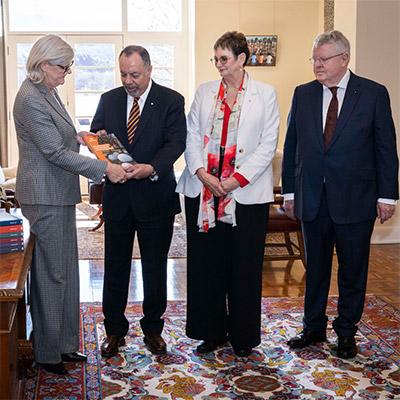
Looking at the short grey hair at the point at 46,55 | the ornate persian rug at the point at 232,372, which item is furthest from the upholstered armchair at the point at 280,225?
the short grey hair at the point at 46,55

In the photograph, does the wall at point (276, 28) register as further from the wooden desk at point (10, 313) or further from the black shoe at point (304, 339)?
the wooden desk at point (10, 313)

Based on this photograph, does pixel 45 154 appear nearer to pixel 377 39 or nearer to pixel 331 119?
pixel 331 119

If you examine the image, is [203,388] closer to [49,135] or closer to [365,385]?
[365,385]

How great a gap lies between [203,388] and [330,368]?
26.7 inches

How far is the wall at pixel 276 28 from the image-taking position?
Result: 9508mm

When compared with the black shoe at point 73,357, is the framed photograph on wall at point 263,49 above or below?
above

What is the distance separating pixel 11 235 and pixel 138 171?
808 mm

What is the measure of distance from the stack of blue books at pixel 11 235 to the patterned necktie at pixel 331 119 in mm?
1611

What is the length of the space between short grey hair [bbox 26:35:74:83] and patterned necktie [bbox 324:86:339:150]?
132 centimetres

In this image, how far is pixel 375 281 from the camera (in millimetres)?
5621

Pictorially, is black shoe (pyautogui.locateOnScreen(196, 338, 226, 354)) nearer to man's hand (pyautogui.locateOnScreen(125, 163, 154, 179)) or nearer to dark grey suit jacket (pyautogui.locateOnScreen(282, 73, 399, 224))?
dark grey suit jacket (pyautogui.locateOnScreen(282, 73, 399, 224))

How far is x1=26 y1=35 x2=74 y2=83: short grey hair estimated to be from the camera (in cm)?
336

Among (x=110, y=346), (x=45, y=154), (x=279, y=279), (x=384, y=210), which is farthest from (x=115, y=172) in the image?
Answer: (x=279, y=279)

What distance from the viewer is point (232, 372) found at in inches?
146
